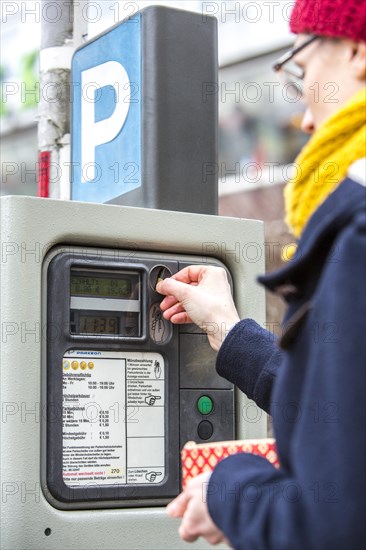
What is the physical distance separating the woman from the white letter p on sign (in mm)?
888

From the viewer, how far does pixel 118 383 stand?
2.28 metres

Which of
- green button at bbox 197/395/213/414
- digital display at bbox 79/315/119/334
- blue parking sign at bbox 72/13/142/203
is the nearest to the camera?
digital display at bbox 79/315/119/334

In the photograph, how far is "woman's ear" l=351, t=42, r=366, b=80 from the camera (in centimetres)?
153

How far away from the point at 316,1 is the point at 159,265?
2.95 ft

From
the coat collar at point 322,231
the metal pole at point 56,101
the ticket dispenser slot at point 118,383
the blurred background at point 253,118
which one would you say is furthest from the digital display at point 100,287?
the blurred background at point 253,118

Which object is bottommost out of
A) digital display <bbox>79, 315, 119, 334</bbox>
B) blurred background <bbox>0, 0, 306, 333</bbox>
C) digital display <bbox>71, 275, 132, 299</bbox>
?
digital display <bbox>79, 315, 119, 334</bbox>

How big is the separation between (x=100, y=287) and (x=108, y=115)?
0.50 metres

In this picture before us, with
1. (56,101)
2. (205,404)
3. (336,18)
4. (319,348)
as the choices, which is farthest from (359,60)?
(56,101)

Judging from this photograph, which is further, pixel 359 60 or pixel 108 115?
pixel 108 115

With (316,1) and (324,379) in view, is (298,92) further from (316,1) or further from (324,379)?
(324,379)

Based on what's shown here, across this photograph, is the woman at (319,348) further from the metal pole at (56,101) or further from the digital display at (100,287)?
the metal pole at (56,101)

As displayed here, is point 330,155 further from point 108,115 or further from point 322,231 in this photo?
point 108,115

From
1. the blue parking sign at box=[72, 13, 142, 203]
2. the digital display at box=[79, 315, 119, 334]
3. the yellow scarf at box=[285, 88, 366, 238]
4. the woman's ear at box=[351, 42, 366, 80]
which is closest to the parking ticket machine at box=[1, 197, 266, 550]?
the digital display at box=[79, 315, 119, 334]

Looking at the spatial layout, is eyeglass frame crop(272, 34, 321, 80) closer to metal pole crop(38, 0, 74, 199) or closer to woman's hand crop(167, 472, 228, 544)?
woman's hand crop(167, 472, 228, 544)
